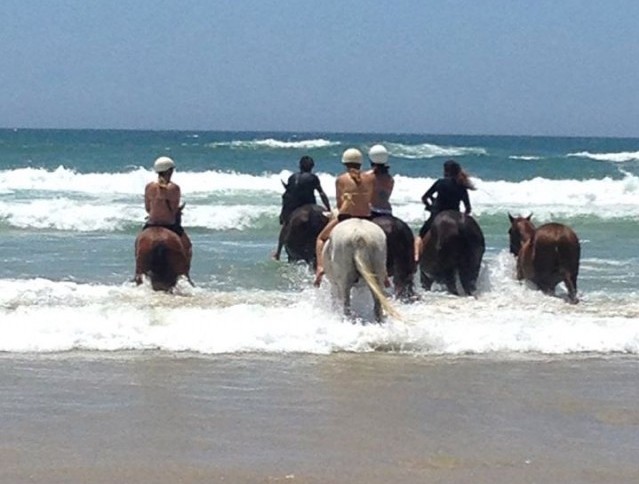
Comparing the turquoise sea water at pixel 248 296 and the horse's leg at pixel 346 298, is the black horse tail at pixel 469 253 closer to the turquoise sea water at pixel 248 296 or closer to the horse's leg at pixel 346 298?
the turquoise sea water at pixel 248 296

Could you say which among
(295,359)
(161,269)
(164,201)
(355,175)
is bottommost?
(295,359)

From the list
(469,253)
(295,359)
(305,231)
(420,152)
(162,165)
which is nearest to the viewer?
(295,359)

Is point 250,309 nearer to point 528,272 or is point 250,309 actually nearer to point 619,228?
point 528,272

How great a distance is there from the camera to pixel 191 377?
7035 millimetres

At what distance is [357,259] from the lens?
29.0 feet

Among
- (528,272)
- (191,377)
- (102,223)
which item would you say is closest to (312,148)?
(102,223)

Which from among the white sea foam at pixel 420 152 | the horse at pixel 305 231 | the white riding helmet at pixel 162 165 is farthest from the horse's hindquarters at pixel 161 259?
the white sea foam at pixel 420 152

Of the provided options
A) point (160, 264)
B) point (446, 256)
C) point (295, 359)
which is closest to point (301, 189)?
point (446, 256)

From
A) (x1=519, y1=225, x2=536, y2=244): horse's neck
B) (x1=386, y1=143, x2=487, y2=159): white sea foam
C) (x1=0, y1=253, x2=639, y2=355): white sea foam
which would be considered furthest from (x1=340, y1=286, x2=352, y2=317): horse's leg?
(x1=386, y1=143, x2=487, y2=159): white sea foam

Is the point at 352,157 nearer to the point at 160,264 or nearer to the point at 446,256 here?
the point at 446,256

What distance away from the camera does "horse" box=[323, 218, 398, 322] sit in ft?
29.0

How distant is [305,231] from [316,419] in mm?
6455

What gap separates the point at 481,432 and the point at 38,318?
4.14 metres

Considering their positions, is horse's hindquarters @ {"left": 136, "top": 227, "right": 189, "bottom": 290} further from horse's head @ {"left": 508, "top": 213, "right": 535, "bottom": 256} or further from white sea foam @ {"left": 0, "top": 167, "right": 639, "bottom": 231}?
white sea foam @ {"left": 0, "top": 167, "right": 639, "bottom": 231}
